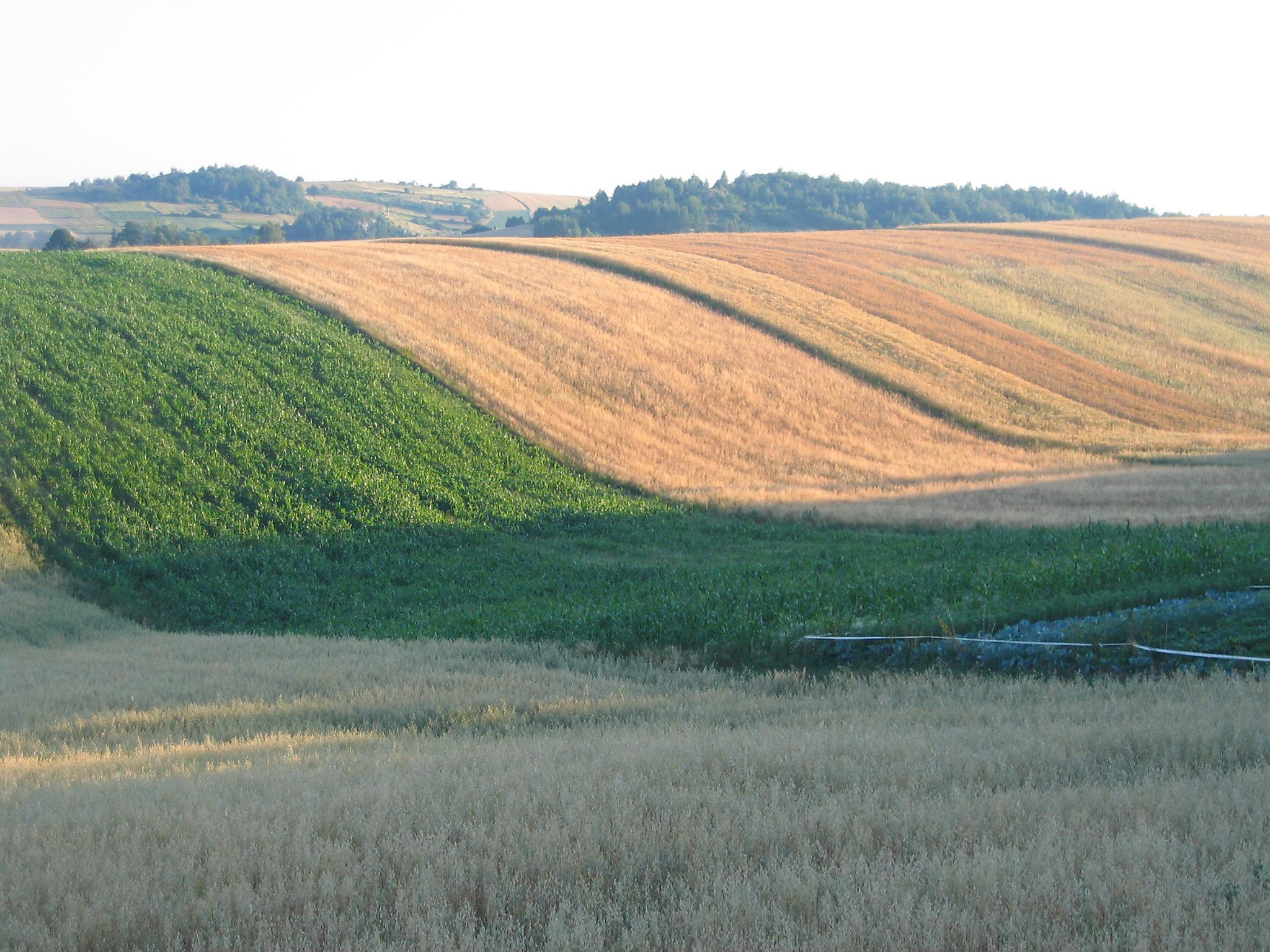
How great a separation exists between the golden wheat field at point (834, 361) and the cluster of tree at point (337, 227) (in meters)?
65.8

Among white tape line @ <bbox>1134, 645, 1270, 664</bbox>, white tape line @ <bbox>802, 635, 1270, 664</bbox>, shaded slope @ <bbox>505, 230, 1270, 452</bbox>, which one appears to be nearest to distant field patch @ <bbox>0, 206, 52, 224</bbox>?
shaded slope @ <bbox>505, 230, 1270, 452</bbox>

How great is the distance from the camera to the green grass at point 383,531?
13695 mm

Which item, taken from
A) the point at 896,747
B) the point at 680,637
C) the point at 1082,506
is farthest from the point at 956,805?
the point at 1082,506

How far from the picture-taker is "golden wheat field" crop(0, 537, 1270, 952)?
14.8 ft

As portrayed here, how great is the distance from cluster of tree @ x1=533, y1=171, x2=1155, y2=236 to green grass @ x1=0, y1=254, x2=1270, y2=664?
78.9m

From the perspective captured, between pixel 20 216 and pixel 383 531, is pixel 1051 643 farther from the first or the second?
pixel 20 216

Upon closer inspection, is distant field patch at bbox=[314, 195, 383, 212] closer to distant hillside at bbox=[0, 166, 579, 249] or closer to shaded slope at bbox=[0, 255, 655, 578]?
distant hillside at bbox=[0, 166, 579, 249]

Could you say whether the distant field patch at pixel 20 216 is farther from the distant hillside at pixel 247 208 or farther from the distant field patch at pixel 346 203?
the distant field patch at pixel 346 203

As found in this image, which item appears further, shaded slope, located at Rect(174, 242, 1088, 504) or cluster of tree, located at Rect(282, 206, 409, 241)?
cluster of tree, located at Rect(282, 206, 409, 241)

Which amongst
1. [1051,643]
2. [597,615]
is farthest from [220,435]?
[1051,643]

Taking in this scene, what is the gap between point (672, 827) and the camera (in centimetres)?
570

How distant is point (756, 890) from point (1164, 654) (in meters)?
7.38

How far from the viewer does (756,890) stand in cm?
483

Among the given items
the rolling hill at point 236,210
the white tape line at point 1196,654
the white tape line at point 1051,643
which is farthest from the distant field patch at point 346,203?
the white tape line at point 1196,654
